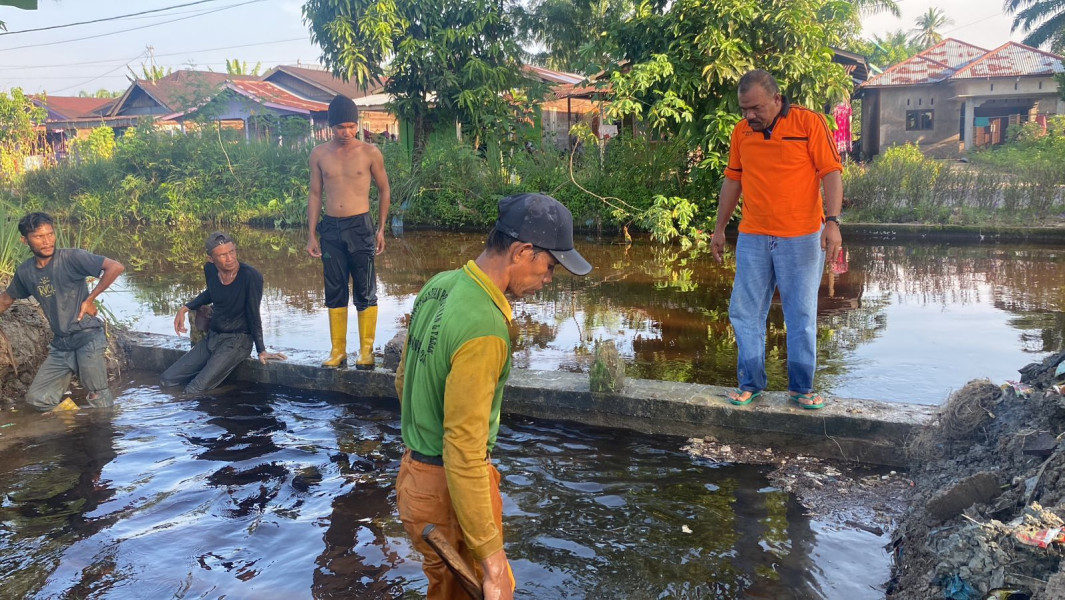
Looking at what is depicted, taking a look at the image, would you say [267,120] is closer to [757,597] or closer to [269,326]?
[269,326]

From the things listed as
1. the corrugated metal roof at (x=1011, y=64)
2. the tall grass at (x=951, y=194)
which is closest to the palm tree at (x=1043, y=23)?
the corrugated metal roof at (x=1011, y=64)

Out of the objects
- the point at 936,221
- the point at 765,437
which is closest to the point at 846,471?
the point at 765,437

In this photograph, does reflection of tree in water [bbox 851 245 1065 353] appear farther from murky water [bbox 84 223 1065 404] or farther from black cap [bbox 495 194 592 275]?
black cap [bbox 495 194 592 275]

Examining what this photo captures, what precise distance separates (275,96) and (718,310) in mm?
29247

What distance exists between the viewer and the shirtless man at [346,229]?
6.57 metres

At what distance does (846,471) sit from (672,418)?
116 centimetres

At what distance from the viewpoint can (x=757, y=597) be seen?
3.52m

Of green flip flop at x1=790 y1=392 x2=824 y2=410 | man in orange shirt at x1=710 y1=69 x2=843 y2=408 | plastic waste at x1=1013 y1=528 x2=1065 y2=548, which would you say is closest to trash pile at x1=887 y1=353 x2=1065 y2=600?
plastic waste at x1=1013 y1=528 x2=1065 y2=548

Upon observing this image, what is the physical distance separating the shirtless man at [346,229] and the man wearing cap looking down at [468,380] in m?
4.11

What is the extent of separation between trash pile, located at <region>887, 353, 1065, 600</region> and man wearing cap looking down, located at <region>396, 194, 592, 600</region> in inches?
70.4

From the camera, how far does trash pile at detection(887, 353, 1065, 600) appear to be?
2885mm

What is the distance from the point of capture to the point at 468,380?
230cm

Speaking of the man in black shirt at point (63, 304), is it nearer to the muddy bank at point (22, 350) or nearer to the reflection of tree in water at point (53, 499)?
the reflection of tree in water at point (53, 499)

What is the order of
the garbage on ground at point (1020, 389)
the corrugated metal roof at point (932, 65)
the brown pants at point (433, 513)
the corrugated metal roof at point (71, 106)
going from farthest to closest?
1. the corrugated metal roof at point (71, 106)
2. the corrugated metal roof at point (932, 65)
3. the garbage on ground at point (1020, 389)
4. the brown pants at point (433, 513)
